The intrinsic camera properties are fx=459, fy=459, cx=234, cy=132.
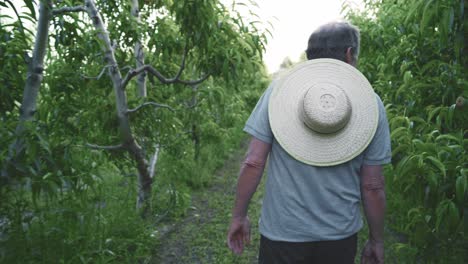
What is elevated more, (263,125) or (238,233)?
(263,125)

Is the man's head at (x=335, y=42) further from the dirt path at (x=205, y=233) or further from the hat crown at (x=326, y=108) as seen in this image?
the dirt path at (x=205, y=233)

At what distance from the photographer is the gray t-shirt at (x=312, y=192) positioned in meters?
1.86

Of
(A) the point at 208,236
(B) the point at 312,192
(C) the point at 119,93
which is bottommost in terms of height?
(A) the point at 208,236

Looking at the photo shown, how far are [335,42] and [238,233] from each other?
0.91m

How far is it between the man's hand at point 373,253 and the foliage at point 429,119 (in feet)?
1.06

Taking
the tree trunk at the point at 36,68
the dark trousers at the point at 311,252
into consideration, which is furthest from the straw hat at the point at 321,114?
the tree trunk at the point at 36,68

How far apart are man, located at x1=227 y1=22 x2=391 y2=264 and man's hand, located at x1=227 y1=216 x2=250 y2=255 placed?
6 cm

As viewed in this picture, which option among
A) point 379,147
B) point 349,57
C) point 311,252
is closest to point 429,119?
point 379,147

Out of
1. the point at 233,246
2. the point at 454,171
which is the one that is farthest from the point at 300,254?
the point at 454,171

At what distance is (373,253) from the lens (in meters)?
2.07

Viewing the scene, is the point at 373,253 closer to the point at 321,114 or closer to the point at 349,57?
the point at 321,114

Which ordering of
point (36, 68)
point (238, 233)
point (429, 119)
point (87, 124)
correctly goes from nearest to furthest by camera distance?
point (238, 233) < point (36, 68) < point (429, 119) < point (87, 124)

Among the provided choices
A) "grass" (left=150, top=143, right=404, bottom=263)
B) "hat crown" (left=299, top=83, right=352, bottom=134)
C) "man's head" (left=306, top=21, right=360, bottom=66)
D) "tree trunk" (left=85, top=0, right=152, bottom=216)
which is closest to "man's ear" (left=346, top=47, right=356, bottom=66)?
"man's head" (left=306, top=21, right=360, bottom=66)

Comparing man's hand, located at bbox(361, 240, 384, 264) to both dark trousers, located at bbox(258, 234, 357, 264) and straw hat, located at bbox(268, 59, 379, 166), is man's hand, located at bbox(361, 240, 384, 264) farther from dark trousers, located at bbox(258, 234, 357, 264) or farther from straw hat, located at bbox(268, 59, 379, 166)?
straw hat, located at bbox(268, 59, 379, 166)
